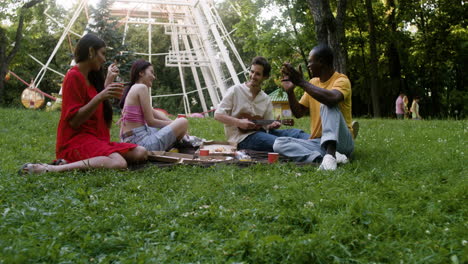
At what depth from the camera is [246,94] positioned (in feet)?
19.1

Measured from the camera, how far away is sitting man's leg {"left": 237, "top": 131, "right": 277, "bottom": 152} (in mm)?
5652

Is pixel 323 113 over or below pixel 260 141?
over

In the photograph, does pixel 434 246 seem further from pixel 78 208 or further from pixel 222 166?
pixel 222 166

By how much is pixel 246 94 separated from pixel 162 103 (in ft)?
109

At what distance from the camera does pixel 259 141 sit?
5.70 m

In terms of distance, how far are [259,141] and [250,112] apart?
0.44m

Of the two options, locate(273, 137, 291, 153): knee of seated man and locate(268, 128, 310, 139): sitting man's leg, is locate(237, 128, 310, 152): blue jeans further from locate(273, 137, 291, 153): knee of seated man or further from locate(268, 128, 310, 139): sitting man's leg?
locate(273, 137, 291, 153): knee of seated man

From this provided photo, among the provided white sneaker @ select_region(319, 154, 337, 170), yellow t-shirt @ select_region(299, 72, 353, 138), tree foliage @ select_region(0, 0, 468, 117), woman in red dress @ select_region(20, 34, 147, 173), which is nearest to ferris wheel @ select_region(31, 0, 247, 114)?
tree foliage @ select_region(0, 0, 468, 117)

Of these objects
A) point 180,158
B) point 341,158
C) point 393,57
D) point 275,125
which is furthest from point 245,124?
point 393,57

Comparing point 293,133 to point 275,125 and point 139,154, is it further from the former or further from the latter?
point 139,154

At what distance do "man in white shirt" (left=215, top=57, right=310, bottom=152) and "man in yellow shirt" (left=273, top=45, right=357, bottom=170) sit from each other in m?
0.46

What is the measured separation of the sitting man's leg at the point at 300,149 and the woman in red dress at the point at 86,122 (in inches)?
68.5

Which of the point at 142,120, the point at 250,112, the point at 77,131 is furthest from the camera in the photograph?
the point at 250,112

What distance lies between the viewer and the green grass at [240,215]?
6.95ft
